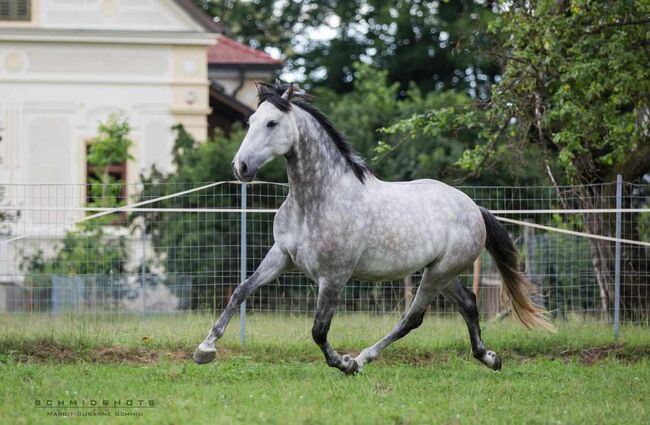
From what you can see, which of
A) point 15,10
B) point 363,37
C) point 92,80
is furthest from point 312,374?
point 363,37

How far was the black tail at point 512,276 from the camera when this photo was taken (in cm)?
998

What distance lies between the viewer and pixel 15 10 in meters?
24.8

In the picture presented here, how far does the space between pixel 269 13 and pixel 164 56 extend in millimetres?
15571

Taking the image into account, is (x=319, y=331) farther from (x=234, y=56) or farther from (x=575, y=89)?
(x=234, y=56)

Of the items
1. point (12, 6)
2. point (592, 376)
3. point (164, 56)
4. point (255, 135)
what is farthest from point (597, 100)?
point (12, 6)

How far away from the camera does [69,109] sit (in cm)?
2483

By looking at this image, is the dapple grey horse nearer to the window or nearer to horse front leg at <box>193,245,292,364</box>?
horse front leg at <box>193,245,292,364</box>

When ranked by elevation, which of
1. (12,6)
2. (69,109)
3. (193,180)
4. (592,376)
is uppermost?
(12,6)

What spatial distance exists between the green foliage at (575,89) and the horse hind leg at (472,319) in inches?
143

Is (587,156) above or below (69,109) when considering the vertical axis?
below

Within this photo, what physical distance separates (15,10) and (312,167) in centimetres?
1819

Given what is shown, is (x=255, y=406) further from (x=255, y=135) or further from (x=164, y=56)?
(x=164, y=56)

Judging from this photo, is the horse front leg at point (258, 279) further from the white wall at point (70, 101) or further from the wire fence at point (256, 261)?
the white wall at point (70, 101)

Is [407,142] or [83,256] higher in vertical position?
[407,142]
